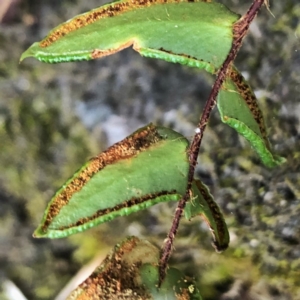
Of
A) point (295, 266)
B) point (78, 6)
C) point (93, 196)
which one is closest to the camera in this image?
point (93, 196)

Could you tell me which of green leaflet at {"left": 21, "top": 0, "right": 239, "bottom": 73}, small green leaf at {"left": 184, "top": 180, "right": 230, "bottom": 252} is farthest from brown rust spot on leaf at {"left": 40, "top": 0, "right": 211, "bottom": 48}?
small green leaf at {"left": 184, "top": 180, "right": 230, "bottom": 252}

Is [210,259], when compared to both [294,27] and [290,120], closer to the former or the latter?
[290,120]

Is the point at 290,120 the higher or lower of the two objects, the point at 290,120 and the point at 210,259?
the higher

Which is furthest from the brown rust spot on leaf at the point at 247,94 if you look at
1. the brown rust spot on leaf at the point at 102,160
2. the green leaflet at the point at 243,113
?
the brown rust spot on leaf at the point at 102,160

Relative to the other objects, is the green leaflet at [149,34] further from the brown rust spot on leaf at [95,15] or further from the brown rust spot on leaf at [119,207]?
the brown rust spot on leaf at [119,207]

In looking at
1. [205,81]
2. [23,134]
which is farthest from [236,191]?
[23,134]

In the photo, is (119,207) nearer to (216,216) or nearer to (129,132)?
(216,216)

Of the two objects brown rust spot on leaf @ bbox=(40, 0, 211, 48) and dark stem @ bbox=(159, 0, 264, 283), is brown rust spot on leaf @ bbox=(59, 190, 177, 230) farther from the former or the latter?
brown rust spot on leaf @ bbox=(40, 0, 211, 48)
